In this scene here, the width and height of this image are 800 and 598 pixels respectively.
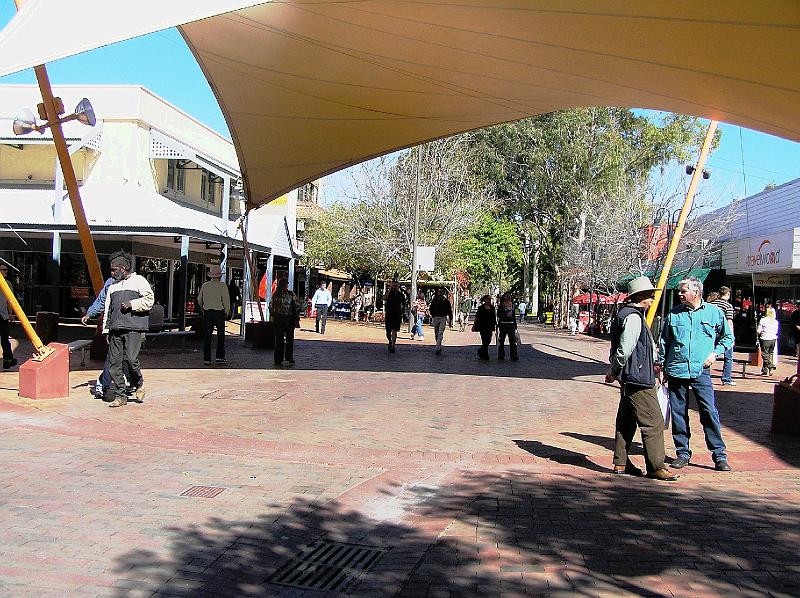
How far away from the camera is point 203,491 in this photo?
5.78m

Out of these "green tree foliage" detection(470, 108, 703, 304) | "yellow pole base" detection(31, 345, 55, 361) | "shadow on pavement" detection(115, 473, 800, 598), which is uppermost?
"green tree foliage" detection(470, 108, 703, 304)

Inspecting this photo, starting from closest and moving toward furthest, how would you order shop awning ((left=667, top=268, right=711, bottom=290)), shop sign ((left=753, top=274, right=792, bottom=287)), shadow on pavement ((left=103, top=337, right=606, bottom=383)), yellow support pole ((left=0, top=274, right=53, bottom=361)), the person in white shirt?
yellow support pole ((left=0, top=274, right=53, bottom=361)), shadow on pavement ((left=103, top=337, right=606, bottom=383)), the person in white shirt, shop awning ((left=667, top=268, right=711, bottom=290)), shop sign ((left=753, top=274, right=792, bottom=287))

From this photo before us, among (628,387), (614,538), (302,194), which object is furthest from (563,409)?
(302,194)

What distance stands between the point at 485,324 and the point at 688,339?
38.1 ft

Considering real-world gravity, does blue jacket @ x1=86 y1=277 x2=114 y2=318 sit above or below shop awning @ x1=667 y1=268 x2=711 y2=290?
below

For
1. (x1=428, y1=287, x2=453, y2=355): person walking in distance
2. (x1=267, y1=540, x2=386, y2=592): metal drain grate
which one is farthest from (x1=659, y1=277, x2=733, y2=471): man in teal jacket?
(x1=428, y1=287, x2=453, y2=355): person walking in distance

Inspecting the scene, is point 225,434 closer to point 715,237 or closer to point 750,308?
point 750,308

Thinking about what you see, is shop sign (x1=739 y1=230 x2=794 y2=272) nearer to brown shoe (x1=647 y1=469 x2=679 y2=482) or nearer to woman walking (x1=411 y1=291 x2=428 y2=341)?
woman walking (x1=411 y1=291 x2=428 y2=341)

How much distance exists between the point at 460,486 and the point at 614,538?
1610mm

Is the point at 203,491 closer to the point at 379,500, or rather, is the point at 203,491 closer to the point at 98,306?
the point at 379,500

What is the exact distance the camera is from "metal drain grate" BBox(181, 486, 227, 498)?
566cm

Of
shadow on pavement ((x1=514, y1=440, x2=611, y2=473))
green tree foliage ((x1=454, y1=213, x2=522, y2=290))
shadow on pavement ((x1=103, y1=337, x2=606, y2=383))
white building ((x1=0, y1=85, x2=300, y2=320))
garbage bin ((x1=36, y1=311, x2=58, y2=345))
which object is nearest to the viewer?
shadow on pavement ((x1=514, y1=440, x2=611, y2=473))

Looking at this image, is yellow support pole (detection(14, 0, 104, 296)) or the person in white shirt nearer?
yellow support pole (detection(14, 0, 104, 296))

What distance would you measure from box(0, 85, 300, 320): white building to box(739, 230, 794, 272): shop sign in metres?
16.2
